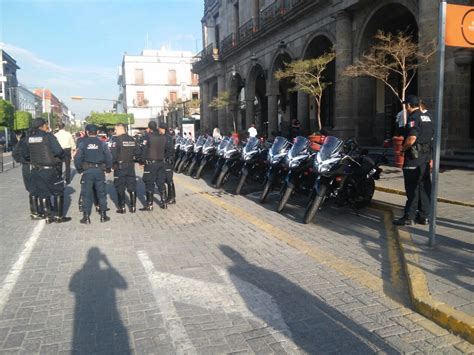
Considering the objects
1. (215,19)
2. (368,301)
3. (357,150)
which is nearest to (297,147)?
(357,150)

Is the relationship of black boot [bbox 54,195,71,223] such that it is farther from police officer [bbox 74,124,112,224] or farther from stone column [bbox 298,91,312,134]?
stone column [bbox 298,91,312,134]

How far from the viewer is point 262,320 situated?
336 centimetres

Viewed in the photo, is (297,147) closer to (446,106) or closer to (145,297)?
(145,297)

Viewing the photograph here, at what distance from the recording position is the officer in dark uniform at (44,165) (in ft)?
23.7

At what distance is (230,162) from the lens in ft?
34.8

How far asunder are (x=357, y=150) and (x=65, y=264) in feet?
17.2

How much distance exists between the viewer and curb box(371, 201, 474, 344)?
300cm

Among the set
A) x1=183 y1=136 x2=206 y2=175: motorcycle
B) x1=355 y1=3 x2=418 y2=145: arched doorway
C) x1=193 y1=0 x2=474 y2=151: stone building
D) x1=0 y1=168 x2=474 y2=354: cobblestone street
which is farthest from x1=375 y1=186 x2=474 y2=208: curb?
x1=355 y1=3 x2=418 y2=145: arched doorway

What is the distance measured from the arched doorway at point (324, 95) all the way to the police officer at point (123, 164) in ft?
42.4

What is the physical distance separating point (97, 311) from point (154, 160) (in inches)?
202

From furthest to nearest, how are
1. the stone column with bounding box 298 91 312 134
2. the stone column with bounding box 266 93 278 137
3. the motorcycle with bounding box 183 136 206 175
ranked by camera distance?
1. the stone column with bounding box 266 93 278 137
2. the stone column with bounding box 298 91 312 134
3. the motorcycle with bounding box 183 136 206 175

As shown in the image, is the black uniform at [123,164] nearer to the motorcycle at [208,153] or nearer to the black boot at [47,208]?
the black boot at [47,208]

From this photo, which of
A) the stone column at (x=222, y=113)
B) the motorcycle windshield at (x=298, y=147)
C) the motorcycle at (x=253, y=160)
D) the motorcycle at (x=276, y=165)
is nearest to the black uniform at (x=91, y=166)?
the motorcycle at (x=276, y=165)

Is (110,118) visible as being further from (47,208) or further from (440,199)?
(440,199)
